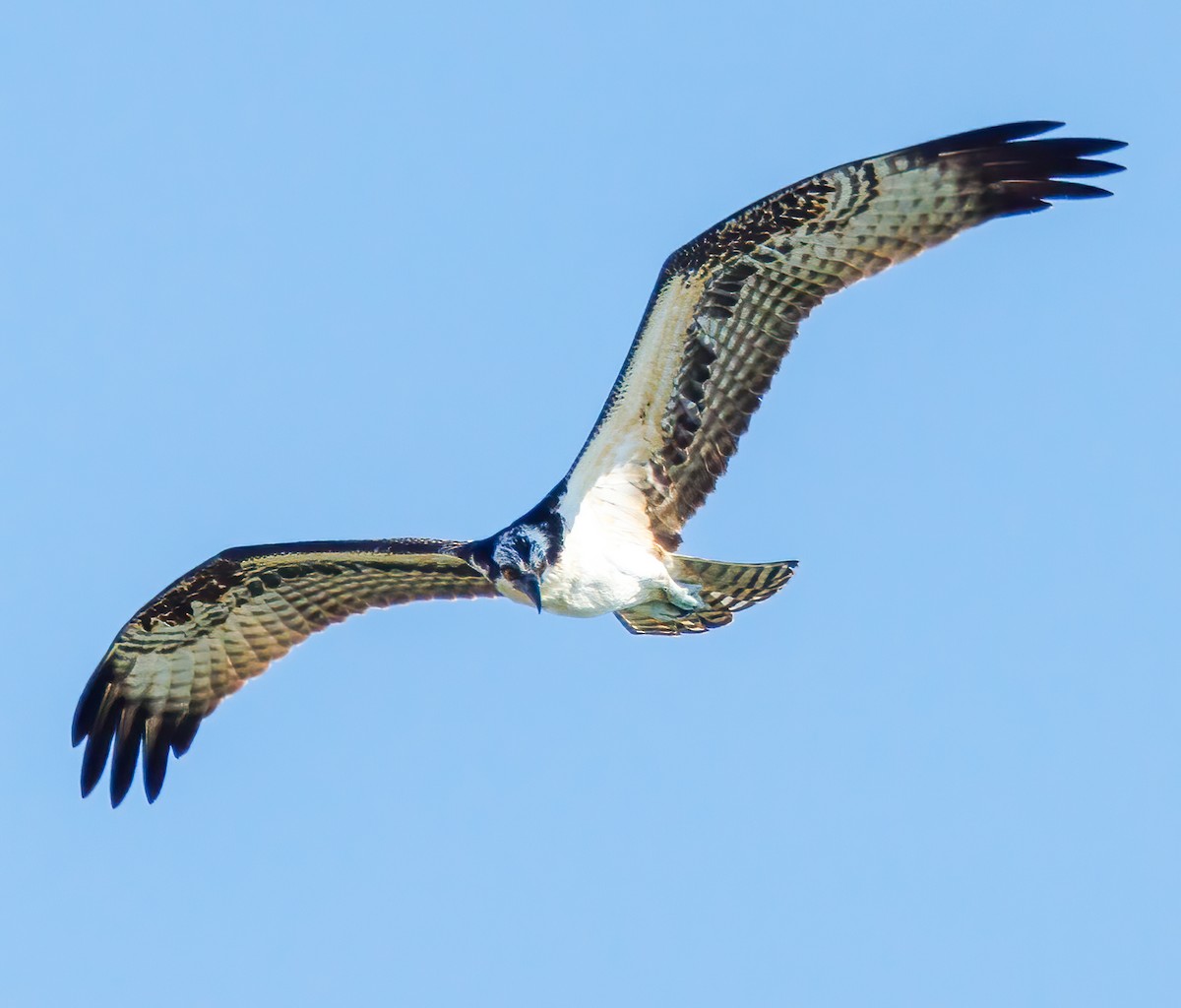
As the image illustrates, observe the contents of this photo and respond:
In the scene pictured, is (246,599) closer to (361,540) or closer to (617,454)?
(361,540)

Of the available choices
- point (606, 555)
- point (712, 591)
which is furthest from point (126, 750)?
point (712, 591)

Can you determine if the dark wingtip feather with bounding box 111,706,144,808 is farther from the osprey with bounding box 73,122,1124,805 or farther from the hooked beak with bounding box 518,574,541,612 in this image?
the hooked beak with bounding box 518,574,541,612

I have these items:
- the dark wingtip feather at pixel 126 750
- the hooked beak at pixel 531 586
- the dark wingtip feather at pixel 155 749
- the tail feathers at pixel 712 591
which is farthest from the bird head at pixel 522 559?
the dark wingtip feather at pixel 126 750

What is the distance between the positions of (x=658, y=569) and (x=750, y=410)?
118cm

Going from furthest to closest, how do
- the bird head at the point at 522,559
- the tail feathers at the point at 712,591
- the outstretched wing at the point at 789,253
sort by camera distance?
the tail feathers at the point at 712,591 < the bird head at the point at 522,559 < the outstretched wing at the point at 789,253

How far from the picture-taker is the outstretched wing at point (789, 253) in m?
11.0

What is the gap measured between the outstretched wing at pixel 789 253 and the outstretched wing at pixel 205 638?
6.39 feet

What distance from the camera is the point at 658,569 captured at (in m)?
11.8

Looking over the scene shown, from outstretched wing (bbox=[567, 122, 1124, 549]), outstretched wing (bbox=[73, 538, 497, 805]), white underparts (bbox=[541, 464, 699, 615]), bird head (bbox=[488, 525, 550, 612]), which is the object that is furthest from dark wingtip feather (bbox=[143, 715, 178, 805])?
outstretched wing (bbox=[567, 122, 1124, 549])

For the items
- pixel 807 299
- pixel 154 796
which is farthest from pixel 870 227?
pixel 154 796

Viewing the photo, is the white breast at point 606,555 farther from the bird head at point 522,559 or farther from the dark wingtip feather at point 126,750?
the dark wingtip feather at point 126,750

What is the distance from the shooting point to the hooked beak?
1134cm

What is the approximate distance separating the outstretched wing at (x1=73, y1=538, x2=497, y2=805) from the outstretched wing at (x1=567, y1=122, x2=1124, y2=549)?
1947 mm

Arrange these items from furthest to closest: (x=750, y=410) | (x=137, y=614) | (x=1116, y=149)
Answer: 1. (x=137, y=614)
2. (x=750, y=410)
3. (x=1116, y=149)
